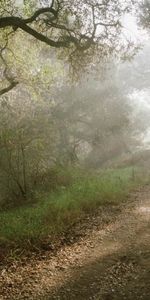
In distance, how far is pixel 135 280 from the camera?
23.8 ft

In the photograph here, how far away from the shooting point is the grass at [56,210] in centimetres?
1012

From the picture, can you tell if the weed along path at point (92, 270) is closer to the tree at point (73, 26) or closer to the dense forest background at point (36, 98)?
the dense forest background at point (36, 98)

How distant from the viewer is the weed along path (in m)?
6.99

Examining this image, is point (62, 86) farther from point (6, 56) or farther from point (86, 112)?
point (6, 56)

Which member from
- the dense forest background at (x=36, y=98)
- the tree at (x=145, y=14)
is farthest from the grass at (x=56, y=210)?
the tree at (x=145, y=14)

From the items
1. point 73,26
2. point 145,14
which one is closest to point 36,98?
point 73,26

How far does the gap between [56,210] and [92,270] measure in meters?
4.05

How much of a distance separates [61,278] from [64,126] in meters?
28.5

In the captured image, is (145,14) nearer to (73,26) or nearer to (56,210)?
(73,26)

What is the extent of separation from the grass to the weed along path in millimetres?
824

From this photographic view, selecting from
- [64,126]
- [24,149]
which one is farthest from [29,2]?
[64,126]

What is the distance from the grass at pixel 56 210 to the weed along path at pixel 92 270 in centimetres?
82

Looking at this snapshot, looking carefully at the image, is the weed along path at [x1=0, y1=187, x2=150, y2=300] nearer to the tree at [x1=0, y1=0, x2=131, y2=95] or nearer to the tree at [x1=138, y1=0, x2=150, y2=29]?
the tree at [x1=0, y1=0, x2=131, y2=95]

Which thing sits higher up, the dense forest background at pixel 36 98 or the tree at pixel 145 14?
the tree at pixel 145 14
